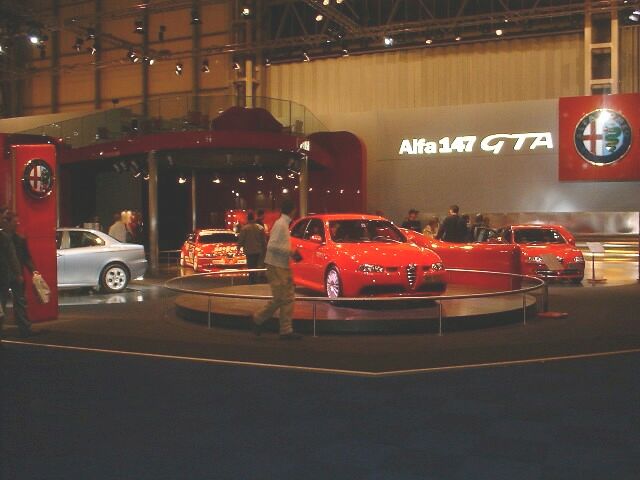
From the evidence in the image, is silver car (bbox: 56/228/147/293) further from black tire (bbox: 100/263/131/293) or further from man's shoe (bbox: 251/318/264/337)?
man's shoe (bbox: 251/318/264/337)

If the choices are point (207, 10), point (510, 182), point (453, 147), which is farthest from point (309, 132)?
point (207, 10)

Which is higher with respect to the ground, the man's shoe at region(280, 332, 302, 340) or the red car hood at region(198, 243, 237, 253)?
the red car hood at region(198, 243, 237, 253)

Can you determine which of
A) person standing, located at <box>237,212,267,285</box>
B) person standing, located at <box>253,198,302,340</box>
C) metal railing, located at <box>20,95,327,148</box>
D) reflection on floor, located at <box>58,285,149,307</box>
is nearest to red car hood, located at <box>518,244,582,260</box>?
person standing, located at <box>237,212,267,285</box>

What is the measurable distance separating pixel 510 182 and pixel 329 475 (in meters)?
24.9

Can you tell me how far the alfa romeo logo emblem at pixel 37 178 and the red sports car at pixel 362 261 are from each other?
14.7ft

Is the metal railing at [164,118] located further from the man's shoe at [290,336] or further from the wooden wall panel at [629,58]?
the man's shoe at [290,336]

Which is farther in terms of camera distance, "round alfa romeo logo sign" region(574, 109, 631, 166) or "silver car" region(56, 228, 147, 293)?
"round alfa romeo logo sign" region(574, 109, 631, 166)

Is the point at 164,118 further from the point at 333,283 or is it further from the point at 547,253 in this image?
the point at 333,283

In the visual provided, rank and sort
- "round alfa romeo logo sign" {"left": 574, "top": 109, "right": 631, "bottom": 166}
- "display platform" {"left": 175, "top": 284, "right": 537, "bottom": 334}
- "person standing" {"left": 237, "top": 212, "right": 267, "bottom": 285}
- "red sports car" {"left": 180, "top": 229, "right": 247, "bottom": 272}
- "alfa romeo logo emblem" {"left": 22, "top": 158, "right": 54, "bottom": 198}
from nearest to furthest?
"display platform" {"left": 175, "top": 284, "right": 537, "bottom": 334}
"alfa romeo logo emblem" {"left": 22, "top": 158, "right": 54, "bottom": 198}
"person standing" {"left": 237, "top": 212, "right": 267, "bottom": 285}
"red sports car" {"left": 180, "top": 229, "right": 247, "bottom": 272}
"round alfa romeo logo sign" {"left": 574, "top": 109, "right": 631, "bottom": 166}

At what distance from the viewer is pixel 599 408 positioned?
279 inches

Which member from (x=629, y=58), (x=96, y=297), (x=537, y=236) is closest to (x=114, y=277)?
(x=96, y=297)

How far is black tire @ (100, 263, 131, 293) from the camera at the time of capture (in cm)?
1772

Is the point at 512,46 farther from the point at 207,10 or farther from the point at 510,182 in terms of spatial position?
the point at 207,10

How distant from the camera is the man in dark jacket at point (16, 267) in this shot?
11.2m
